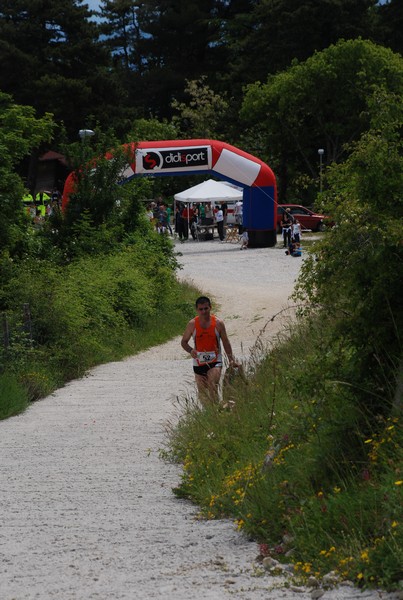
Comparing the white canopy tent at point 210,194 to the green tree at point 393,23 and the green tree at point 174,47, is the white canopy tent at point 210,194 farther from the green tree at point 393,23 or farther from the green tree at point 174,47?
the green tree at point 174,47

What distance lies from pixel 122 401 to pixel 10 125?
1111cm

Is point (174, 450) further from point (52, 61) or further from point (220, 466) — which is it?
point (52, 61)

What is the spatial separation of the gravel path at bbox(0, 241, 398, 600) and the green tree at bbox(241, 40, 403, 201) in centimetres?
4243

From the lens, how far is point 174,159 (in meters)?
37.3

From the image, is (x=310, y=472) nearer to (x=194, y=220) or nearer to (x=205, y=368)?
(x=205, y=368)

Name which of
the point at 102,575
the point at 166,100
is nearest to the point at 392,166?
the point at 102,575

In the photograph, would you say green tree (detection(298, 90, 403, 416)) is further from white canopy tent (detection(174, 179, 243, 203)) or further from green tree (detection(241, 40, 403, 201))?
green tree (detection(241, 40, 403, 201))

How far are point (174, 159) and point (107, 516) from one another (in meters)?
30.5

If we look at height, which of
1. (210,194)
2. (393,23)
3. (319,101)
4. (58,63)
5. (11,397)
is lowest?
(11,397)

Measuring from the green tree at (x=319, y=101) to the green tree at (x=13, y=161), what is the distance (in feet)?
103

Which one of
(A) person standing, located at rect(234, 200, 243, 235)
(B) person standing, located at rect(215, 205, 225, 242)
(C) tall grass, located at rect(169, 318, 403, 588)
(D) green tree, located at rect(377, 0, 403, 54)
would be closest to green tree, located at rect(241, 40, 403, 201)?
(A) person standing, located at rect(234, 200, 243, 235)

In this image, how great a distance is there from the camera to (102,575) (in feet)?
19.6

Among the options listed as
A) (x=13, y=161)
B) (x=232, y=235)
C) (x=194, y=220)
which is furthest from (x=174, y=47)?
(x=13, y=161)

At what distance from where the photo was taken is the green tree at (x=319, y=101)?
55.7 m
